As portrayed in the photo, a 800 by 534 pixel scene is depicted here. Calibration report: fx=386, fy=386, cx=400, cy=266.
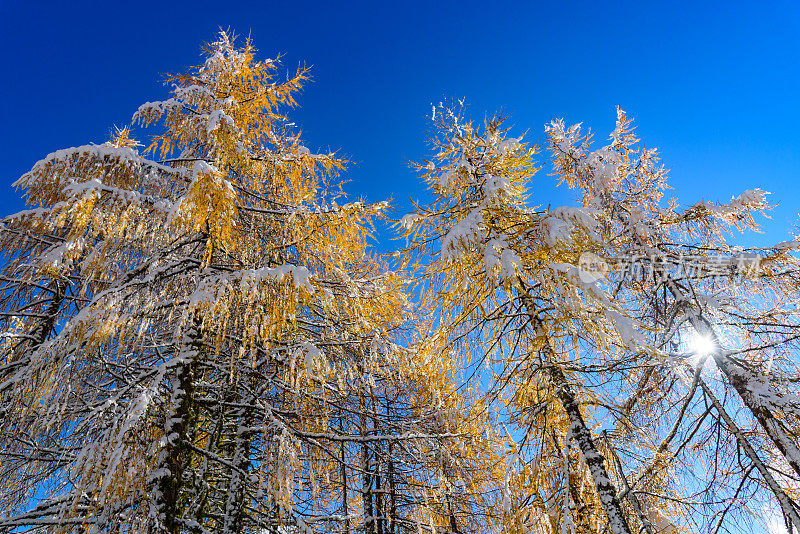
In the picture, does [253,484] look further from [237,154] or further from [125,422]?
[237,154]

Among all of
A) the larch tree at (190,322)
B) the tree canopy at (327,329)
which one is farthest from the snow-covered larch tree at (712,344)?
the larch tree at (190,322)

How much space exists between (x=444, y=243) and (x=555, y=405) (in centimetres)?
261

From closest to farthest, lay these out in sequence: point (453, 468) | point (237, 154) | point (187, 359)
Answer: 1. point (187, 359)
2. point (237, 154)
3. point (453, 468)

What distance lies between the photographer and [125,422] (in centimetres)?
354

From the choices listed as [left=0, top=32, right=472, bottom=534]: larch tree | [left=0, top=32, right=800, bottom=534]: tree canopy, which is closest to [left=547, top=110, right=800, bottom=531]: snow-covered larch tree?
[left=0, top=32, right=800, bottom=534]: tree canopy

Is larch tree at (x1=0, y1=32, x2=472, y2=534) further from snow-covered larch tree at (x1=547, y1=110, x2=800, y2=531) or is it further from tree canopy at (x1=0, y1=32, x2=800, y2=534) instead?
snow-covered larch tree at (x1=547, y1=110, x2=800, y2=531)

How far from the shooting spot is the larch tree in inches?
155

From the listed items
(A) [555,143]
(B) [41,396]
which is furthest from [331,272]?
(A) [555,143]

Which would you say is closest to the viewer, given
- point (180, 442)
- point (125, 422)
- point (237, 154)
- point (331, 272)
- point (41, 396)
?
point (125, 422)

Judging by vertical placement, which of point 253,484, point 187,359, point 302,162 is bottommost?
point 253,484

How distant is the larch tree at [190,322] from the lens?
3.94m

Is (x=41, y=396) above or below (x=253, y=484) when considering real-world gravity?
above

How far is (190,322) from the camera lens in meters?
4.48

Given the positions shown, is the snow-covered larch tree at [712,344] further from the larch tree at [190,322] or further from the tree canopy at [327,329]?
the larch tree at [190,322]
